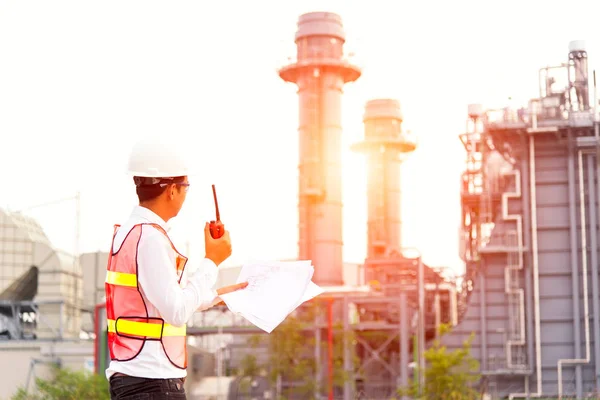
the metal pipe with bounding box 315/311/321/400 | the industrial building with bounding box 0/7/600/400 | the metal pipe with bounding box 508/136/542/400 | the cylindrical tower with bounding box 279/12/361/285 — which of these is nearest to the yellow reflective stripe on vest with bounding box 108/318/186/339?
the industrial building with bounding box 0/7/600/400

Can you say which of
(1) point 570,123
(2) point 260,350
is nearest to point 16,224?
(2) point 260,350

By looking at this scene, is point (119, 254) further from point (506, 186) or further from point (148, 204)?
point (506, 186)

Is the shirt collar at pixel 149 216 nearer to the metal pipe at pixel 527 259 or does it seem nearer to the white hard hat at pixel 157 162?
the white hard hat at pixel 157 162

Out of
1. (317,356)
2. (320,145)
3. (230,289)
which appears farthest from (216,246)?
(320,145)

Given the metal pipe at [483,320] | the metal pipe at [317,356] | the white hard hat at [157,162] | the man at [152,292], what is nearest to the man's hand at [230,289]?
the man at [152,292]

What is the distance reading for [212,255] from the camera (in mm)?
3738

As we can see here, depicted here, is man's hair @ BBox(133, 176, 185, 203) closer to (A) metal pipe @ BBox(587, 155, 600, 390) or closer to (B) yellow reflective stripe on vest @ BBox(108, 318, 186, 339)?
(B) yellow reflective stripe on vest @ BBox(108, 318, 186, 339)

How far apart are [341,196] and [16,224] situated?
1287 cm

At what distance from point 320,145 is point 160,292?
38.4 m

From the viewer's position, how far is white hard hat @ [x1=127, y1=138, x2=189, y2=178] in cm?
373

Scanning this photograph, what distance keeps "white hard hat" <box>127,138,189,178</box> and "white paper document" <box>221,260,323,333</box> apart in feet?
1.63

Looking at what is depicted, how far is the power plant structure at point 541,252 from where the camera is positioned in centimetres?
3556

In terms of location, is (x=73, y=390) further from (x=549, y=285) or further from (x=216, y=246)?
(x=549, y=285)

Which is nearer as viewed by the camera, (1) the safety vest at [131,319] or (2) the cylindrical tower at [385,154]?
(1) the safety vest at [131,319]
